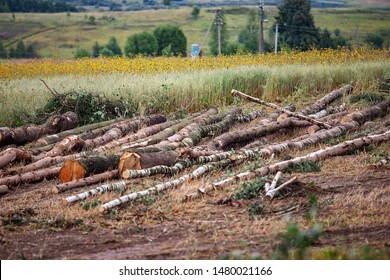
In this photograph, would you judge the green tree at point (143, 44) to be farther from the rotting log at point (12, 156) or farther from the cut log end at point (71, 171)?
the cut log end at point (71, 171)

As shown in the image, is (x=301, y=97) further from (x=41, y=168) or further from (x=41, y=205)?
(x=41, y=205)

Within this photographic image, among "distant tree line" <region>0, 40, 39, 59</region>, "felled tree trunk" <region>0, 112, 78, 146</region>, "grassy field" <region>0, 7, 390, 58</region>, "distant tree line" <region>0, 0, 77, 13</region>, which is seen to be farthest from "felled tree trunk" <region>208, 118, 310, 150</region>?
"distant tree line" <region>0, 0, 77, 13</region>

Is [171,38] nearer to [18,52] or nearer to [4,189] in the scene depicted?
[18,52]

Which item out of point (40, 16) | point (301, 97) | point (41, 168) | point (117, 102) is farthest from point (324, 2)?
point (41, 168)

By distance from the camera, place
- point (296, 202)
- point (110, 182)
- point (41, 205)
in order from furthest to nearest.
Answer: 1. point (110, 182)
2. point (41, 205)
3. point (296, 202)

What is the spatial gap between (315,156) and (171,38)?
47.3m

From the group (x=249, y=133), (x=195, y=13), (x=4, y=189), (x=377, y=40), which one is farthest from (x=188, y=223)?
(x=195, y=13)

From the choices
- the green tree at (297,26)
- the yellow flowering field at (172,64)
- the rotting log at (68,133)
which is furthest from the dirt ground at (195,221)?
the green tree at (297,26)

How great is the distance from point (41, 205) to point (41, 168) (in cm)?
195

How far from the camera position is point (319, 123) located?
12.2m

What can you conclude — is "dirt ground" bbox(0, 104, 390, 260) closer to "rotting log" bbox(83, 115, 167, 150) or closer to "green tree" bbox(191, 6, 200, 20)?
"rotting log" bbox(83, 115, 167, 150)

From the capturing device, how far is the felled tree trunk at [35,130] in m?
11.3

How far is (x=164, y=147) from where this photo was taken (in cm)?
1009

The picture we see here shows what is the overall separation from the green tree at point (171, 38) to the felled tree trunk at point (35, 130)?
4296 cm
